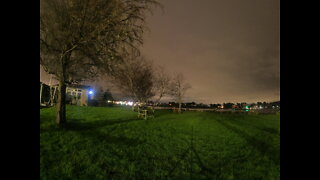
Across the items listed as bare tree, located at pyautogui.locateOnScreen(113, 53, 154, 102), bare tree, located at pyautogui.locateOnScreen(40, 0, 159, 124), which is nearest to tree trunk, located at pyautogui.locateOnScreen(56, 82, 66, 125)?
bare tree, located at pyautogui.locateOnScreen(40, 0, 159, 124)

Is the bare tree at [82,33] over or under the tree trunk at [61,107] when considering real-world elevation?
over

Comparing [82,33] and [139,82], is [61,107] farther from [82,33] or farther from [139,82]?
[139,82]

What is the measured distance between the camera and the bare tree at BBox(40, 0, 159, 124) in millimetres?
10203

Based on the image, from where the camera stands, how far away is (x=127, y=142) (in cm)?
975

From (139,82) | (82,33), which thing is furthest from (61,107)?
(139,82)

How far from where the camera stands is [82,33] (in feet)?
34.8

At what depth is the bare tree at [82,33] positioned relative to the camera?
1020cm

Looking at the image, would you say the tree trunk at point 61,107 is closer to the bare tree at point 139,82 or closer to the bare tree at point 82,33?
the bare tree at point 82,33

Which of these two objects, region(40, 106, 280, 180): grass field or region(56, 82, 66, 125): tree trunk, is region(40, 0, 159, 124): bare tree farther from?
region(40, 106, 280, 180): grass field

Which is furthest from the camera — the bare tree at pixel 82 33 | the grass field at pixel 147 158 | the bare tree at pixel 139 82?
the bare tree at pixel 139 82

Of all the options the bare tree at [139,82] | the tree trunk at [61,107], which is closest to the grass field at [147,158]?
the tree trunk at [61,107]
